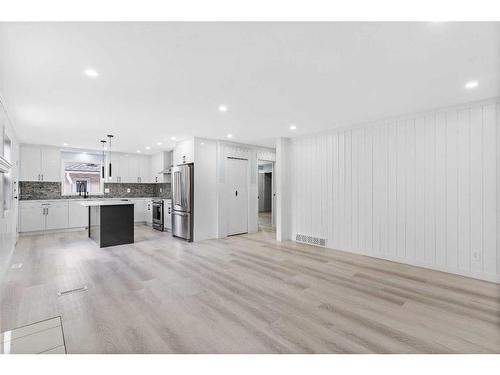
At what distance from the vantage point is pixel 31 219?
674 cm

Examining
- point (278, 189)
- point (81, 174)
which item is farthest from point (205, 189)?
point (81, 174)

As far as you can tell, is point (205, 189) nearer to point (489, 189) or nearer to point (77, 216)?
point (77, 216)

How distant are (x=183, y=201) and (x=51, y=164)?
4.69 meters

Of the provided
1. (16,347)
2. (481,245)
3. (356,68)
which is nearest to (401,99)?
(356,68)

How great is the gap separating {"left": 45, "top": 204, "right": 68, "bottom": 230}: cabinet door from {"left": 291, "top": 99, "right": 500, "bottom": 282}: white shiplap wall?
7.22 meters

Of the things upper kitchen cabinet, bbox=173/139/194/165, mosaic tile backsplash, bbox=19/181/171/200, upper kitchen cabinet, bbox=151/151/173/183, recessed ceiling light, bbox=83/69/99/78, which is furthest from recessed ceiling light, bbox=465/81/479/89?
mosaic tile backsplash, bbox=19/181/171/200

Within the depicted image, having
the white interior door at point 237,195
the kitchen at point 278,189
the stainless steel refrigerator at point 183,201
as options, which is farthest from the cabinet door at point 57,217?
the white interior door at point 237,195

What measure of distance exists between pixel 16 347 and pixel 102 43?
261 centimetres

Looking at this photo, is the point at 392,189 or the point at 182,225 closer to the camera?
the point at 392,189

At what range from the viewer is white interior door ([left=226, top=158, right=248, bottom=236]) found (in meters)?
6.60

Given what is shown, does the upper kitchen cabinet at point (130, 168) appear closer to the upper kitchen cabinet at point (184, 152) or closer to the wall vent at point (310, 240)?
the upper kitchen cabinet at point (184, 152)

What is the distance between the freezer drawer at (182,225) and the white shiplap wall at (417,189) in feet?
9.60

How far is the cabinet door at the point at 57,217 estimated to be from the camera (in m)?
7.03
